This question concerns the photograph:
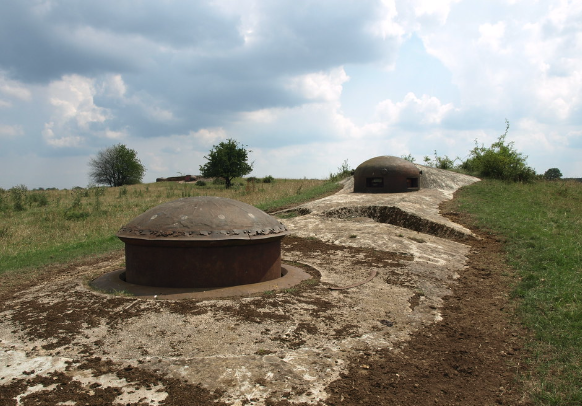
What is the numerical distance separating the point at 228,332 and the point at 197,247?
1601 mm

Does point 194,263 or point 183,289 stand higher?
point 194,263

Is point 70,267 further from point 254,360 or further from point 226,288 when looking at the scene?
point 254,360

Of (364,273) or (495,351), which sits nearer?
(495,351)

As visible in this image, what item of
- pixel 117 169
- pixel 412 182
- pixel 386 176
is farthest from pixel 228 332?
pixel 117 169

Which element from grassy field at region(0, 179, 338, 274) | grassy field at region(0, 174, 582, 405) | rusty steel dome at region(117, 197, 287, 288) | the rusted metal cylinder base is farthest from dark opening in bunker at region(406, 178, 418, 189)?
the rusted metal cylinder base

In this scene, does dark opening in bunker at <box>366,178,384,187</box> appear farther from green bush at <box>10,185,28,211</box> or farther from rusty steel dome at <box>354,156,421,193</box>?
green bush at <box>10,185,28,211</box>

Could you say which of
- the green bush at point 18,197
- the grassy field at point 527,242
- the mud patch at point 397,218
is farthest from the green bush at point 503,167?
the green bush at point 18,197

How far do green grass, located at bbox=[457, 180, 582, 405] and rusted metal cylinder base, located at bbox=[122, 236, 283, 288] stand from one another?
3326 millimetres

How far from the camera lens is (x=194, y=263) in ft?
17.6

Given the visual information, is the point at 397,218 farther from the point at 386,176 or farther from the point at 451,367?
the point at 451,367

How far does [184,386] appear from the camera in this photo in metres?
3.06

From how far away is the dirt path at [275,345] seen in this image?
3.06 metres

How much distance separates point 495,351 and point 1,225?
51.4 ft

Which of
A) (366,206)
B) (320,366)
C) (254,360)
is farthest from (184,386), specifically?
(366,206)
